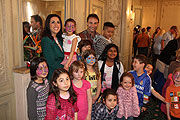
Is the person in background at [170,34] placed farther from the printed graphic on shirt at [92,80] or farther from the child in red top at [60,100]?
the child in red top at [60,100]

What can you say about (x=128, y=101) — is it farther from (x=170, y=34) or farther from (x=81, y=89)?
(x=170, y=34)

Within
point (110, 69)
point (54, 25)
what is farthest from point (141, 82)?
point (54, 25)

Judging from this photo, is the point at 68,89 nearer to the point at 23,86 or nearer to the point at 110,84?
the point at 23,86

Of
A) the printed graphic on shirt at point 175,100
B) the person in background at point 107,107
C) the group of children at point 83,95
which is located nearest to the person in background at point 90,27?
the group of children at point 83,95

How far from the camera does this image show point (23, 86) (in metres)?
2.35

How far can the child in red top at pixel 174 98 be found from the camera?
2557mm

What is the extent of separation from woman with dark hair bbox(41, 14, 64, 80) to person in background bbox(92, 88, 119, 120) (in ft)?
2.49

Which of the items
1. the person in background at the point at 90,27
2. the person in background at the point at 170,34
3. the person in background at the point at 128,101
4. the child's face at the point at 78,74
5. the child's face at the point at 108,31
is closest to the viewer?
the child's face at the point at 78,74

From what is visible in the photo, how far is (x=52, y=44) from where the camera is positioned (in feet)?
6.98

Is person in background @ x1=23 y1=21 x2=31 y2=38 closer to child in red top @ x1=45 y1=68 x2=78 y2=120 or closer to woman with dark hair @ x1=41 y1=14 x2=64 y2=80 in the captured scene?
woman with dark hair @ x1=41 y1=14 x2=64 y2=80

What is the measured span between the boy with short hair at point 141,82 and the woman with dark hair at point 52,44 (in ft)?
3.93

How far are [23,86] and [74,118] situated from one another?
93 cm

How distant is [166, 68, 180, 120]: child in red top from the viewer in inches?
101

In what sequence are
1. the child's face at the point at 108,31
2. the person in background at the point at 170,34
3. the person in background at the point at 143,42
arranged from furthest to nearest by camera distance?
1. the person in background at the point at 143,42
2. the person in background at the point at 170,34
3. the child's face at the point at 108,31
